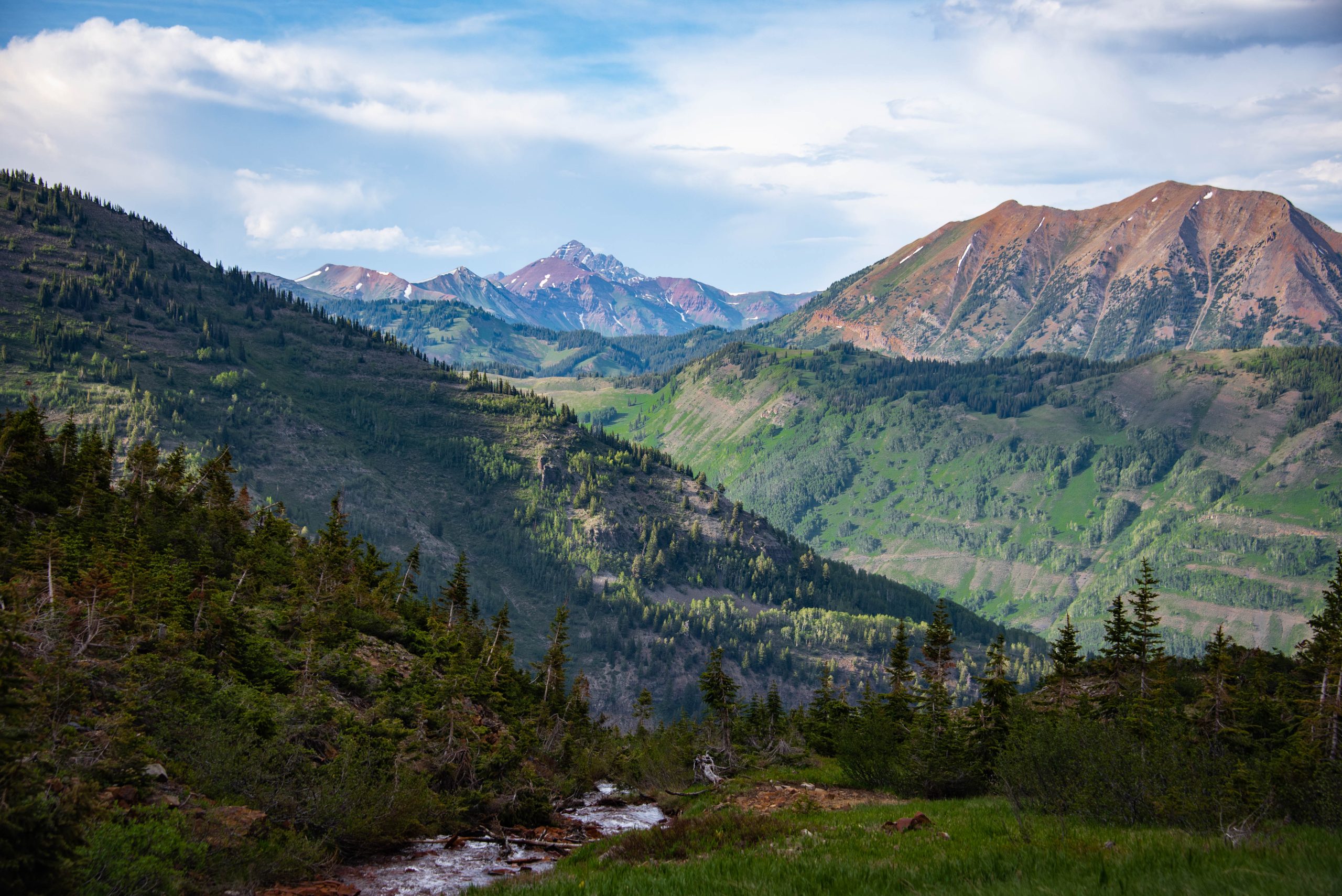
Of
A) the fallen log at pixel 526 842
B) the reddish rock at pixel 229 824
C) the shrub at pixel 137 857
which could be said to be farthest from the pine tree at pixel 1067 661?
the shrub at pixel 137 857

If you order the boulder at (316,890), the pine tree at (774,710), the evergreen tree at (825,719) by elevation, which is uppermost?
the boulder at (316,890)

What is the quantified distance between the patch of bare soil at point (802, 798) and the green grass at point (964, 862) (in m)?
9.66

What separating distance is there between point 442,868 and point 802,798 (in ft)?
54.8

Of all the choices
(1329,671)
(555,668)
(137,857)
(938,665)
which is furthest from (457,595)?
(1329,671)

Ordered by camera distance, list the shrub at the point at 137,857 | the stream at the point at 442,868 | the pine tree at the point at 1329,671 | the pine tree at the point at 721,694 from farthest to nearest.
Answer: the pine tree at the point at 721,694 → the pine tree at the point at 1329,671 → the stream at the point at 442,868 → the shrub at the point at 137,857

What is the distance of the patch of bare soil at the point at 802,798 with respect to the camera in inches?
1378

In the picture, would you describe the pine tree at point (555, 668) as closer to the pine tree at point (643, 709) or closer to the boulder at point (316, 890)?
the pine tree at point (643, 709)

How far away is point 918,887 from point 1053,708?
38.9m

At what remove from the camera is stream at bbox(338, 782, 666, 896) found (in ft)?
88.7

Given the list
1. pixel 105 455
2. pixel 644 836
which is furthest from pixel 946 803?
pixel 105 455

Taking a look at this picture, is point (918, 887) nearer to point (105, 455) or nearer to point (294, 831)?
point (294, 831)

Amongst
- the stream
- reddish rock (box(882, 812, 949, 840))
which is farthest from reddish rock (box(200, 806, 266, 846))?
reddish rock (box(882, 812, 949, 840))

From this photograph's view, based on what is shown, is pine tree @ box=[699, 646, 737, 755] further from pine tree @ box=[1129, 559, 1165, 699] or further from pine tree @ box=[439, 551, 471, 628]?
pine tree @ box=[1129, 559, 1165, 699]

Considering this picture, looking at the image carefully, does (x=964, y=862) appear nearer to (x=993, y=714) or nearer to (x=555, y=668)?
(x=993, y=714)
